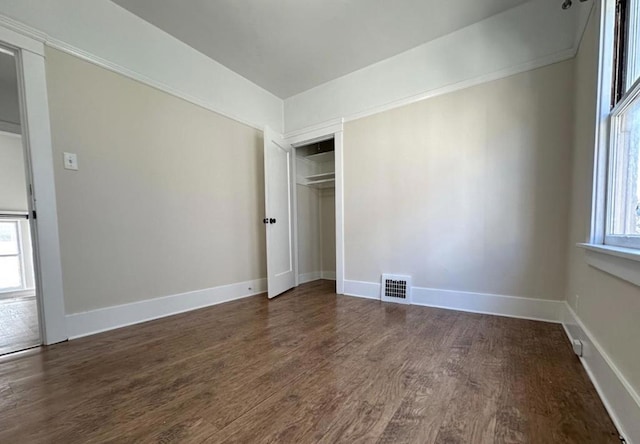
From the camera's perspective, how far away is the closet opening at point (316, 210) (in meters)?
4.03

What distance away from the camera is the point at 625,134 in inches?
47.9

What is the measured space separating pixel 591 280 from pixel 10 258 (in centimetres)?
805

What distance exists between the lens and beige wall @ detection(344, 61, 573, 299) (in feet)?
6.70

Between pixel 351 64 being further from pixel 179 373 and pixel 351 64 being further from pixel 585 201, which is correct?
pixel 179 373

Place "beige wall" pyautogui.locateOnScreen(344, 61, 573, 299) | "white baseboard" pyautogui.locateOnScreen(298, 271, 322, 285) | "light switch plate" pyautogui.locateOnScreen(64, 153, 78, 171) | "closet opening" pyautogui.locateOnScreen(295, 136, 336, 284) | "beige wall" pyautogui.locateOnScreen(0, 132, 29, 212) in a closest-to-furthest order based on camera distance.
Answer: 1. "light switch plate" pyautogui.locateOnScreen(64, 153, 78, 171)
2. "beige wall" pyautogui.locateOnScreen(344, 61, 573, 299)
3. "white baseboard" pyautogui.locateOnScreen(298, 271, 322, 285)
4. "closet opening" pyautogui.locateOnScreen(295, 136, 336, 284)
5. "beige wall" pyautogui.locateOnScreen(0, 132, 29, 212)

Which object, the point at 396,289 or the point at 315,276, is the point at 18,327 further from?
the point at 396,289

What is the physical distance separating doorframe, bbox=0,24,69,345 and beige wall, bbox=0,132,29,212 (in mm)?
4209

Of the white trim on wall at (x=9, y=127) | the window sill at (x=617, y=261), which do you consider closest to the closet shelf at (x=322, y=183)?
the window sill at (x=617, y=261)

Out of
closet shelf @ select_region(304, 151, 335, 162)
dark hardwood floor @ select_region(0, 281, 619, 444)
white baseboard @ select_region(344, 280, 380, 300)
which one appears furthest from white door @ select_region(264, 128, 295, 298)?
dark hardwood floor @ select_region(0, 281, 619, 444)

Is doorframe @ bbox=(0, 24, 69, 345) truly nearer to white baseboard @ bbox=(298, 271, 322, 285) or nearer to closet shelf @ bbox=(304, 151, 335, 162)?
white baseboard @ bbox=(298, 271, 322, 285)

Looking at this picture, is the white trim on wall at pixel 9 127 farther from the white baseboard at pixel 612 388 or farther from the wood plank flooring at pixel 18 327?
the white baseboard at pixel 612 388

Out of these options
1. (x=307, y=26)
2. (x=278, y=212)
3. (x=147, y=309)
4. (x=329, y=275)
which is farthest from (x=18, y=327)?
(x=307, y=26)

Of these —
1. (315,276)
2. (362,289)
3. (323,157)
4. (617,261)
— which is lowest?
(315,276)

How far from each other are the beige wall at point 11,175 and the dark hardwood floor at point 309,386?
16.0ft
